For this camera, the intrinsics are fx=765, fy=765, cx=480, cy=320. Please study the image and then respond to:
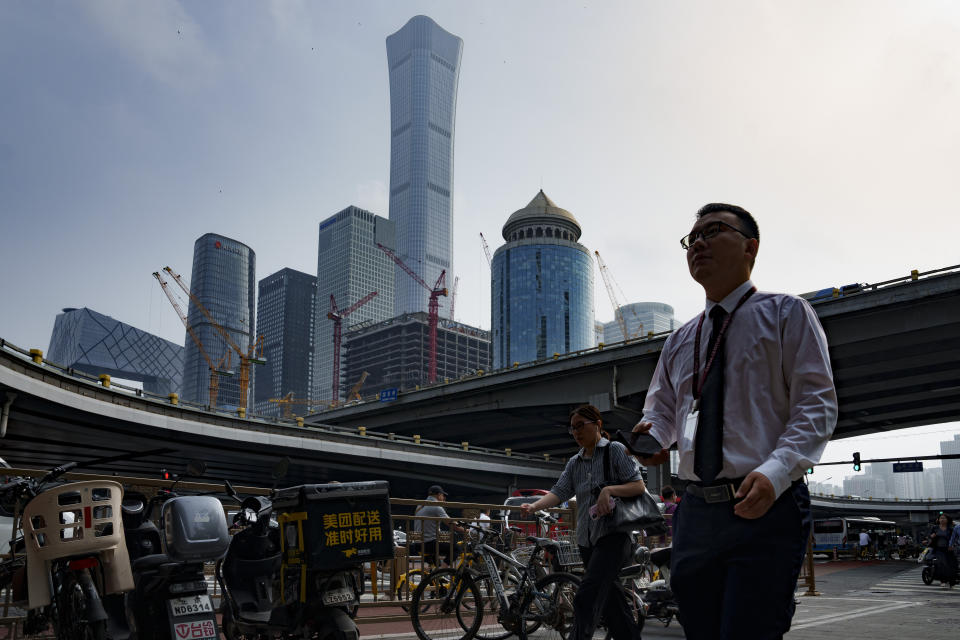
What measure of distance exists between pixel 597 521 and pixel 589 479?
40 centimetres

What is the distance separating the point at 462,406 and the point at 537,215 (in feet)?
387

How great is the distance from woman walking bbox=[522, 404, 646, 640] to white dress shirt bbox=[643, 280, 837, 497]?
7.75 ft

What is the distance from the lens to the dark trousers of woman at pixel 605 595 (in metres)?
5.14

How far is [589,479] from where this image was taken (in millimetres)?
5680

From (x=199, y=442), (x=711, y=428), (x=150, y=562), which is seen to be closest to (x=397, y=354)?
(x=199, y=442)

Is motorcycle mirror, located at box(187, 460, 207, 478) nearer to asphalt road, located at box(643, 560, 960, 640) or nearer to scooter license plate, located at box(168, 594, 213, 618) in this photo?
scooter license plate, located at box(168, 594, 213, 618)

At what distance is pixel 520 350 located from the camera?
530 ft

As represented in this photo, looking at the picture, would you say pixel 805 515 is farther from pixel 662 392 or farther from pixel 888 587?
pixel 888 587

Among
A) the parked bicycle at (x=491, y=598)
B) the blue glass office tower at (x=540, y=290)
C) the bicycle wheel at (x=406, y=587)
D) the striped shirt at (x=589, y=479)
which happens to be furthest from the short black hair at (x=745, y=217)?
the blue glass office tower at (x=540, y=290)

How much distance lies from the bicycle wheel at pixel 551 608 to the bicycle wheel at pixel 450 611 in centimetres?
48

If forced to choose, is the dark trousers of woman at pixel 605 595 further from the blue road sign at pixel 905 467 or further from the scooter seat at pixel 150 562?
the blue road sign at pixel 905 467

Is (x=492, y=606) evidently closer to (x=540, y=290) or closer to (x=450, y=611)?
(x=450, y=611)

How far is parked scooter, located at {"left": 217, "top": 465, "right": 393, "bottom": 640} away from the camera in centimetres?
491

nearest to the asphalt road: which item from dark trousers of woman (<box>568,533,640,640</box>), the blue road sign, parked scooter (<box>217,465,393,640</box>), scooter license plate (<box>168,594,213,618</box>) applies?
dark trousers of woman (<box>568,533,640,640</box>)
